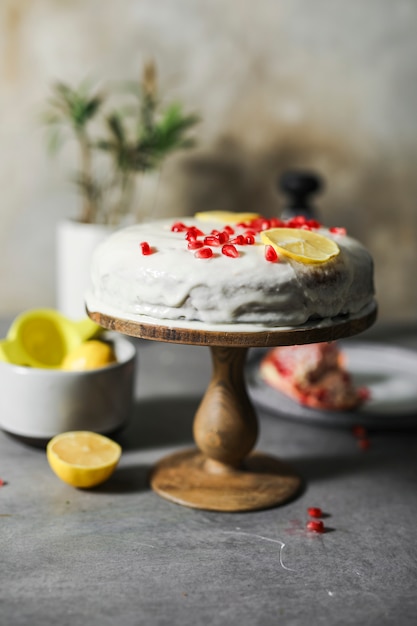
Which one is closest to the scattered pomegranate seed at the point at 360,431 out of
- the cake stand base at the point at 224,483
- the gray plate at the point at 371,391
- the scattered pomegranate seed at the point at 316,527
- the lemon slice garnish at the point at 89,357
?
the gray plate at the point at 371,391

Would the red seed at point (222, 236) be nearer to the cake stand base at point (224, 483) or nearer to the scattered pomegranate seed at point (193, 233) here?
the scattered pomegranate seed at point (193, 233)

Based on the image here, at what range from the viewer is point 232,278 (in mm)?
1076

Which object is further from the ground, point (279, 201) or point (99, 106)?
point (99, 106)

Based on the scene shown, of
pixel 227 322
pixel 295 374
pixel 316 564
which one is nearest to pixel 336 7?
pixel 295 374

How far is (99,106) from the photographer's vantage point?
2.16 metres

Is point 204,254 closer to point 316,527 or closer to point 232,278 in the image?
point 232,278

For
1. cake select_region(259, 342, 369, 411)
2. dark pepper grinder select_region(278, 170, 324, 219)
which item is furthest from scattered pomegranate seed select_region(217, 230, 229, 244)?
dark pepper grinder select_region(278, 170, 324, 219)

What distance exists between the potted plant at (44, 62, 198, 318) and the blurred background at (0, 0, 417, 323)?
0.05 m

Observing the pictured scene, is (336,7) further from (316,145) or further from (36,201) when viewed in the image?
(36,201)

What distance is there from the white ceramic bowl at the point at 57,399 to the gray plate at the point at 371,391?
35 centimetres

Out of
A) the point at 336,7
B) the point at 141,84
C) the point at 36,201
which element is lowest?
the point at 36,201

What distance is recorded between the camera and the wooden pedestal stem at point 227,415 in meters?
1.29

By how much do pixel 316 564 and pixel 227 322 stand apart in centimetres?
35

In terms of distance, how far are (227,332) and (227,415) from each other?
0.26m
